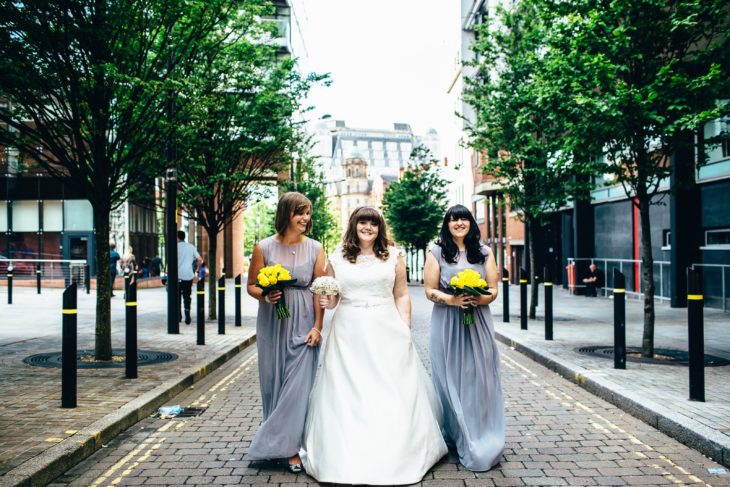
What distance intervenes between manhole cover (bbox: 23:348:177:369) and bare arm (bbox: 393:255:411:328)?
4.95m

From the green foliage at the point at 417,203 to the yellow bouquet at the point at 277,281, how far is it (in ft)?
116

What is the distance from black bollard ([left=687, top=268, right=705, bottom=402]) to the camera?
6.39 metres

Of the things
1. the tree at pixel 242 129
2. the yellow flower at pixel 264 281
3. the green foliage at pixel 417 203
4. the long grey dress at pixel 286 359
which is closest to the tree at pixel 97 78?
the tree at pixel 242 129

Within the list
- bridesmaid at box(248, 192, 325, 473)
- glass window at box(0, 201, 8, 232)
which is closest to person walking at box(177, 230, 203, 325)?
bridesmaid at box(248, 192, 325, 473)

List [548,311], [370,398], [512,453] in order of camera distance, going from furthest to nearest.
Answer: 1. [548,311]
2. [512,453]
3. [370,398]

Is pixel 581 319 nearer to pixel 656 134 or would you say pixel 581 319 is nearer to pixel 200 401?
pixel 656 134

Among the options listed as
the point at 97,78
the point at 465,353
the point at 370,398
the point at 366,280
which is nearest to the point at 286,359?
the point at 370,398

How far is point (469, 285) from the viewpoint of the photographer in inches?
199

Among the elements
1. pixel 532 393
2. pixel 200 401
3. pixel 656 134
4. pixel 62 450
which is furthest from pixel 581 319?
pixel 62 450

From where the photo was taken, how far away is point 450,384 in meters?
5.20

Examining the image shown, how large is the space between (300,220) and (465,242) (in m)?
1.36

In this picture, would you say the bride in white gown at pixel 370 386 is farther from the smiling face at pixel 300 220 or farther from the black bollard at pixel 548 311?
the black bollard at pixel 548 311

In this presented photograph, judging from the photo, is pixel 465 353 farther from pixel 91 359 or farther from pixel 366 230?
pixel 91 359

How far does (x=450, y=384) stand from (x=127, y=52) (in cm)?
625
